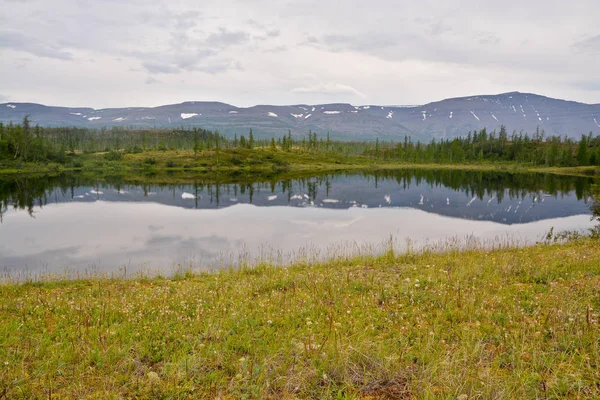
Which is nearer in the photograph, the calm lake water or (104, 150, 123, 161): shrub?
the calm lake water

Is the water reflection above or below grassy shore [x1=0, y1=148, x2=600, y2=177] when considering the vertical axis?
below

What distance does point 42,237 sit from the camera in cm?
3203

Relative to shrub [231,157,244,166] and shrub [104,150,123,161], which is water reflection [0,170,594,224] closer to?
shrub [231,157,244,166]

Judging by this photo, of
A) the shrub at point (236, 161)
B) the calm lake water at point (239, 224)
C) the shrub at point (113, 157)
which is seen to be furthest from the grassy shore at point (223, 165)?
the calm lake water at point (239, 224)

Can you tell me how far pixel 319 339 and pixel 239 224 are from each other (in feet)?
105

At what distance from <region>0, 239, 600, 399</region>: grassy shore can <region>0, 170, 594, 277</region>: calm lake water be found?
27.3ft

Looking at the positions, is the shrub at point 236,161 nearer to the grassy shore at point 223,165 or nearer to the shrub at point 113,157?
the grassy shore at point 223,165

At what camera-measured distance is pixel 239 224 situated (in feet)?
129

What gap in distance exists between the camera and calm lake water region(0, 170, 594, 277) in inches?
975

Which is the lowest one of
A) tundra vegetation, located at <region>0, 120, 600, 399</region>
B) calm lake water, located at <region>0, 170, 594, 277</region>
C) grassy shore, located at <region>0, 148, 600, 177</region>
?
calm lake water, located at <region>0, 170, 594, 277</region>

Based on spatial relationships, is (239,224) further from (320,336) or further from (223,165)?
(223,165)

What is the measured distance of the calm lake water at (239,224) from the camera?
2477 cm

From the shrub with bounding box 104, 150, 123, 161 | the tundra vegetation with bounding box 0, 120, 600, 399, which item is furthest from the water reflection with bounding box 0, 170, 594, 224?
the shrub with bounding box 104, 150, 123, 161

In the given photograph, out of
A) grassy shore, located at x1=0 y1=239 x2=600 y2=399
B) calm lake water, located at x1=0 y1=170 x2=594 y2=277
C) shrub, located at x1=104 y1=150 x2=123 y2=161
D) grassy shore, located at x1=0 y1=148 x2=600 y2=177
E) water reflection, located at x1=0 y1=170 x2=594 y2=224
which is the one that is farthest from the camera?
shrub, located at x1=104 y1=150 x2=123 y2=161
